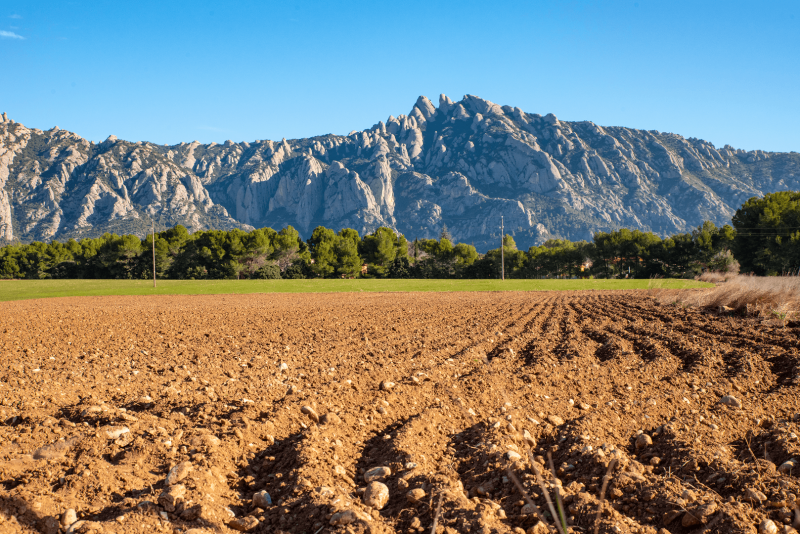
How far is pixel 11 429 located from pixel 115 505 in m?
2.32

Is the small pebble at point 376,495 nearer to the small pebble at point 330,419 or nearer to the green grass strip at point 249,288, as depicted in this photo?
the small pebble at point 330,419

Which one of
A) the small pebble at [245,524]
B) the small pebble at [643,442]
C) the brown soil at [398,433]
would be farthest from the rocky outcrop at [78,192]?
the small pebble at [643,442]

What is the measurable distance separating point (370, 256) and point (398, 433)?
7850cm

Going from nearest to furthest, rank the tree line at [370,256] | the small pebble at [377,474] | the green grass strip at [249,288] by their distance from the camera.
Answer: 1. the small pebble at [377,474]
2. the green grass strip at [249,288]
3. the tree line at [370,256]

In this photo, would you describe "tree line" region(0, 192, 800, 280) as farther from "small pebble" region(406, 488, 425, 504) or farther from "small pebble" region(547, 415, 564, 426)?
"small pebble" region(406, 488, 425, 504)

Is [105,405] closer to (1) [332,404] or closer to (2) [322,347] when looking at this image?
(1) [332,404]

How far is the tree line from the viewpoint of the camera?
6781 centimetres

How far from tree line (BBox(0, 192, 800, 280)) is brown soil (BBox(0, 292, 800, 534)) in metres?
67.1

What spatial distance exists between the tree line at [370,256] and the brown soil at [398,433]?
67149 millimetres

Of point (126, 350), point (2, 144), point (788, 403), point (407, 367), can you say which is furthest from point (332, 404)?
point (2, 144)

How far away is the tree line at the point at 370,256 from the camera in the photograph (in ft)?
222

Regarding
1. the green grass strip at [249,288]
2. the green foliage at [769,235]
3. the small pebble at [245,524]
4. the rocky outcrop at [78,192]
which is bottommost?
the green grass strip at [249,288]

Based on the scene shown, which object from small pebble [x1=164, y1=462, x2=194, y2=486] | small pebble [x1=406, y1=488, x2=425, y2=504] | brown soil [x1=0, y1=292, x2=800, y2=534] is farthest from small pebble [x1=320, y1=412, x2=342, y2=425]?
small pebble [x1=406, y1=488, x2=425, y2=504]

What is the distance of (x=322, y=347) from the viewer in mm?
9836
